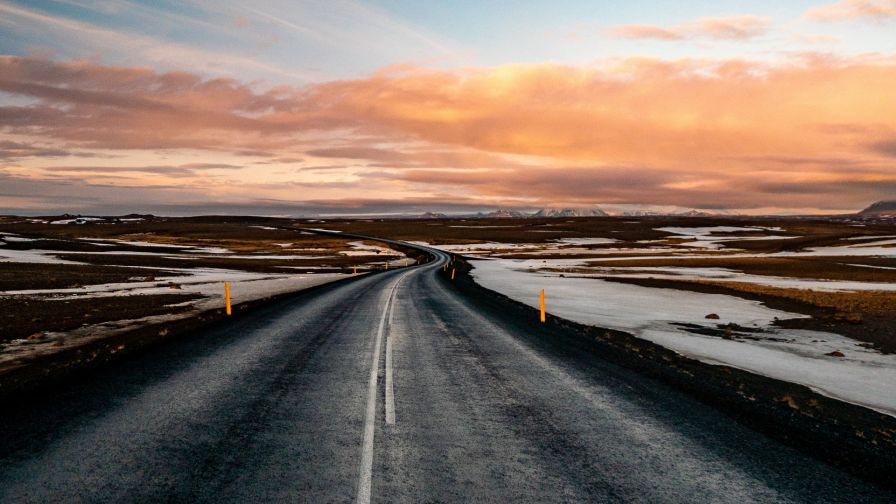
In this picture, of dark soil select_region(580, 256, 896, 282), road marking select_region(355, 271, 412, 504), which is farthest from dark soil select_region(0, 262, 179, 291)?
dark soil select_region(580, 256, 896, 282)

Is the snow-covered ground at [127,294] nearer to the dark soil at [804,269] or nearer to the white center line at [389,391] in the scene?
the white center line at [389,391]

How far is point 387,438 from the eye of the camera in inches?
294

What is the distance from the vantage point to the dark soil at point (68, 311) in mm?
17359

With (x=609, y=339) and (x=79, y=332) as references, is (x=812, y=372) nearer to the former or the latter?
(x=609, y=339)

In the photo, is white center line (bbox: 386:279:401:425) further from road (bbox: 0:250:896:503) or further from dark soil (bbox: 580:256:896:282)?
dark soil (bbox: 580:256:896:282)

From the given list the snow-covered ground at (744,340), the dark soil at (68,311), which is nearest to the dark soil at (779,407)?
the snow-covered ground at (744,340)

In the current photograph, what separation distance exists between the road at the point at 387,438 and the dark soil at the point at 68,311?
7.72m

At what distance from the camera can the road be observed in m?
5.99

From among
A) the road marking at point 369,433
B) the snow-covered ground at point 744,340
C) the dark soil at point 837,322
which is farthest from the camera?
the dark soil at point 837,322

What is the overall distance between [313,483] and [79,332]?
49.2 feet

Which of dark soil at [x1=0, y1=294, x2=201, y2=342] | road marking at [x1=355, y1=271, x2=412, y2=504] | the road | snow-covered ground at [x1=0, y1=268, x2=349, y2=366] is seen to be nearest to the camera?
Result: road marking at [x1=355, y1=271, x2=412, y2=504]

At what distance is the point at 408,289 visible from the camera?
33.0 meters

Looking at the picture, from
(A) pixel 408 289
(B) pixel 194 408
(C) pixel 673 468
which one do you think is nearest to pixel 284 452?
(B) pixel 194 408

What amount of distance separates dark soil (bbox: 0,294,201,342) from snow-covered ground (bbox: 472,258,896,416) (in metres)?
18.4
